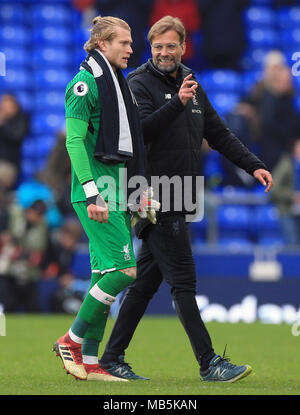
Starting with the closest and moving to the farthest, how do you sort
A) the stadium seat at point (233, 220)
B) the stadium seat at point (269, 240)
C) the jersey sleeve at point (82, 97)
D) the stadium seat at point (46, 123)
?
Result: the jersey sleeve at point (82, 97) → the stadium seat at point (233, 220) → the stadium seat at point (269, 240) → the stadium seat at point (46, 123)

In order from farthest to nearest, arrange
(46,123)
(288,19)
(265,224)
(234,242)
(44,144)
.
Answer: (288,19)
(46,123)
(44,144)
(265,224)
(234,242)

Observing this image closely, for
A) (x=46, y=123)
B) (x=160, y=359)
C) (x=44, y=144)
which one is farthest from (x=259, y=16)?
(x=160, y=359)

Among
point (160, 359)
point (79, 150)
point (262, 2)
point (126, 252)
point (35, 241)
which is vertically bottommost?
point (160, 359)

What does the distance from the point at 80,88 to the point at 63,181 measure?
765cm

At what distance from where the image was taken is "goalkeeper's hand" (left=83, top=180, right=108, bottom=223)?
5.94 m

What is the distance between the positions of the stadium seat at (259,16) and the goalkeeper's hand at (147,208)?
13.0m

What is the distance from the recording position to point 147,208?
20.7 ft

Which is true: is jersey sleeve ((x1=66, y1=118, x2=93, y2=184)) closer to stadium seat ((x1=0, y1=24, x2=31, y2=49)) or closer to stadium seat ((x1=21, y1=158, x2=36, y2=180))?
stadium seat ((x1=21, y1=158, x2=36, y2=180))

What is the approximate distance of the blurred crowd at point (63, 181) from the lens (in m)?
12.8

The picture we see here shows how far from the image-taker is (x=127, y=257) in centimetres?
612

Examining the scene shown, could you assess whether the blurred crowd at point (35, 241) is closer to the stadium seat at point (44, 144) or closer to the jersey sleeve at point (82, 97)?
the stadium seat at point (44, 144)

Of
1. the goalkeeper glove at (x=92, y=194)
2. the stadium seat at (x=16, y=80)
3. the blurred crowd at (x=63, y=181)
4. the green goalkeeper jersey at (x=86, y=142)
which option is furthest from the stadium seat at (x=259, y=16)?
the goalkeeper glove at (x=92, y=194)

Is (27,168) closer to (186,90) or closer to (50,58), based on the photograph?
(50,58)
